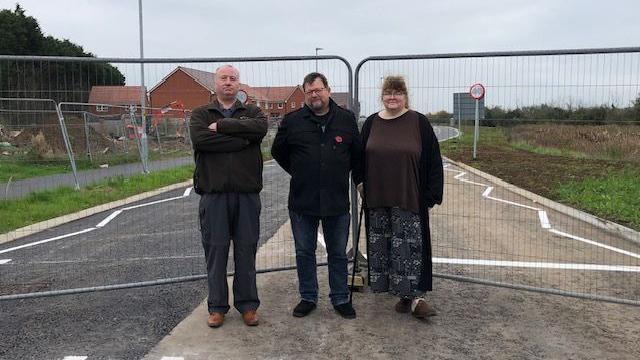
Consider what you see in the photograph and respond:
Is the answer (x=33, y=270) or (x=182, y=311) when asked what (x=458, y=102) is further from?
(x=33, y=270)

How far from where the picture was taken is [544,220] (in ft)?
27.8

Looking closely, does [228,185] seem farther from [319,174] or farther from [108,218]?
[108,218]

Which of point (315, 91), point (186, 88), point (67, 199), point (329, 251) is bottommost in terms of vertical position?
point (67, 199)

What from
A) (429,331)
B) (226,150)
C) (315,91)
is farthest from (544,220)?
(226,150)

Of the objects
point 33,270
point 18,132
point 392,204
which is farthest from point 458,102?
point 18,132

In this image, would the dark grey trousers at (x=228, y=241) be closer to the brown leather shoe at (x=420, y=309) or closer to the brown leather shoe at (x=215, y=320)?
the brown leather shoe at (x=215, y=320)

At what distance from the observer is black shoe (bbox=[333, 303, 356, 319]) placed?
429 cm

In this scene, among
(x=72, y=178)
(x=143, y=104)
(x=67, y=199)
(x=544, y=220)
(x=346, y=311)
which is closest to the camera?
(x=346, y=311)

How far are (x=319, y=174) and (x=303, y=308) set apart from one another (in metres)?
1.12

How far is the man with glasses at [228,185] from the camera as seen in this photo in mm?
3975

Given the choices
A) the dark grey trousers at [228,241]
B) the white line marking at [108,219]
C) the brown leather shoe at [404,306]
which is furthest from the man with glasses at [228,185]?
the white line marking at [108,219]

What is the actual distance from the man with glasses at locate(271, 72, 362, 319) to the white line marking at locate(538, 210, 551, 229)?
15.8 ft

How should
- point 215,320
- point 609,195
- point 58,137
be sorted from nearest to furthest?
1. point 215,320
2. point 58,137
3. point 609,195

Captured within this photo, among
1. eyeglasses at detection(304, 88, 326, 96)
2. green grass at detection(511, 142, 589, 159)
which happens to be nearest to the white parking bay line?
eyeglasses at detection(304, 88, 326, 96)
